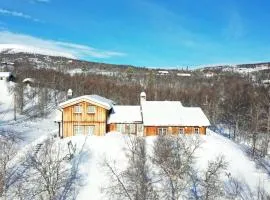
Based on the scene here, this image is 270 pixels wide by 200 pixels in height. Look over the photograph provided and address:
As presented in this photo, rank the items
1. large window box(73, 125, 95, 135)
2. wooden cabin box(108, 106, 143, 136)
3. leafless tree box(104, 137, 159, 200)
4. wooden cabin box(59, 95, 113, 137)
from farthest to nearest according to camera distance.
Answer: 1. wooden cabin box(108, 106, 143, 136)
2. large window box(73, 125, 95, 135)
3. wooden cabin box(59, 95, 113, 137)
4. leafless tree box(104, 137, 159, 200)

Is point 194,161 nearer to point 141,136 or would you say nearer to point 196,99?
point 141,136

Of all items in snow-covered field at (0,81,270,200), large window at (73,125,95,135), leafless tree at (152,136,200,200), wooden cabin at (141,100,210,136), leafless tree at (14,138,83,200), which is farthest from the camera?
large window at (73,125,95,135)

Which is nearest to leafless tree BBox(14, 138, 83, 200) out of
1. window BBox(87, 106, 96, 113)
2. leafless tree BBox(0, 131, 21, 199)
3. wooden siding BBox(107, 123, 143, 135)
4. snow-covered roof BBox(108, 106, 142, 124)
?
leafless tree BBox(0, 131, 21, 199)

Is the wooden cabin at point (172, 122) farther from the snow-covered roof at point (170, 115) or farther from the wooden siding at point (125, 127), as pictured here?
the wooden siding at point (125, 127)

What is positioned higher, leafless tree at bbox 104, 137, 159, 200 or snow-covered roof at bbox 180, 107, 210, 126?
snow-covered roof at bbox 180, 107, 210, 126

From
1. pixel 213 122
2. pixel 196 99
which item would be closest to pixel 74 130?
pixel 213 122

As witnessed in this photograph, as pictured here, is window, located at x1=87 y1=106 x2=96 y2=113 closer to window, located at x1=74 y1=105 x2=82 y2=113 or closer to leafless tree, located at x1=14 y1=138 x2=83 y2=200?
window, located at x1=74 y1=105 x2=82 y2=113
